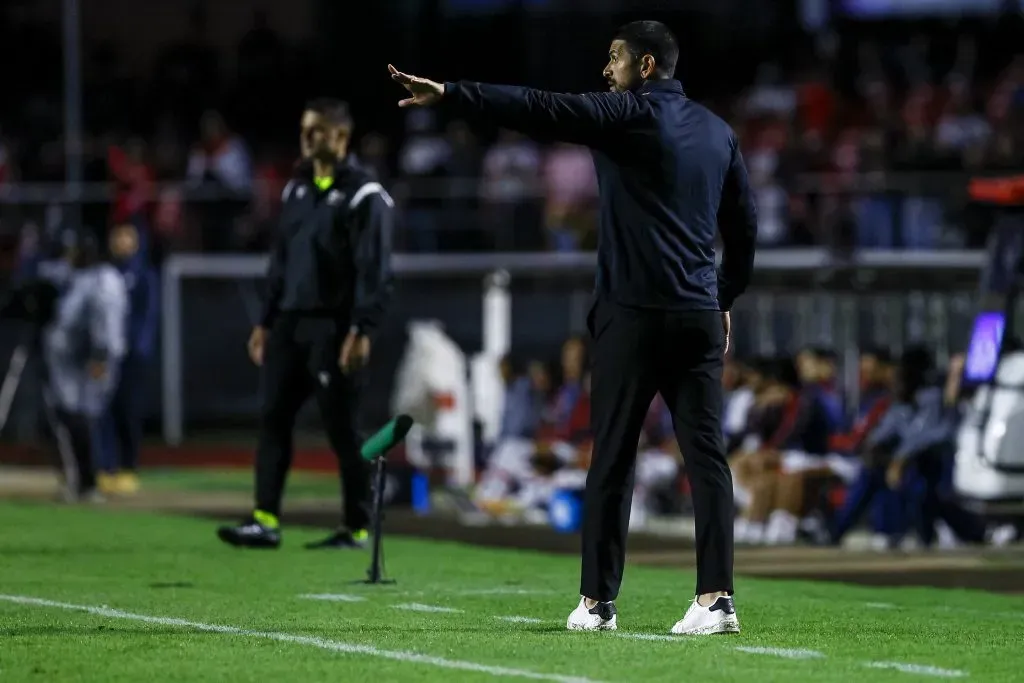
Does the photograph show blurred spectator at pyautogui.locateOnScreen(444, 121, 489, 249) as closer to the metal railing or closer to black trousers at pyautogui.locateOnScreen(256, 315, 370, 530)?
the metal railing

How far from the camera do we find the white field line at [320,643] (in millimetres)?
7385

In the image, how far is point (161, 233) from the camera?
27.8m

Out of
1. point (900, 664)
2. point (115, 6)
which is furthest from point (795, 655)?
point (115, 6)

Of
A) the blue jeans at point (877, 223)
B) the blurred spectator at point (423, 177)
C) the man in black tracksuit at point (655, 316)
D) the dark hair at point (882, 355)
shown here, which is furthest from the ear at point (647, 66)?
the blurred spectator at point (423, 177)

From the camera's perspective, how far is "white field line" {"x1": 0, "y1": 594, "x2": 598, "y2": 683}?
291 inches

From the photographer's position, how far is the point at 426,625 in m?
8.98

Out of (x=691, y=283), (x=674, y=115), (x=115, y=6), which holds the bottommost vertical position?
(x=691, y=283)

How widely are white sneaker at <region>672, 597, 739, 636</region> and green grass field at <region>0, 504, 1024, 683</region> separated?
0.26 feet

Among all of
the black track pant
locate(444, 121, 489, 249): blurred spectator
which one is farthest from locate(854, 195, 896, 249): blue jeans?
the black track pant

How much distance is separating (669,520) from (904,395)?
269cm

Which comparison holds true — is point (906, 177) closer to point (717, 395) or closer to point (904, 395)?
point (904, 395)

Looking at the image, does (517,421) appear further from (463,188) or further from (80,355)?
(463,188)

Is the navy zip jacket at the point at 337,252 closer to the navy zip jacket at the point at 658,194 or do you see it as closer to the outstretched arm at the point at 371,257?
the outstretched arm at the point at 371,257

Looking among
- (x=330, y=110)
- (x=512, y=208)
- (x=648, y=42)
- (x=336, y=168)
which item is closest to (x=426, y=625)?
(x=648, y=42)
